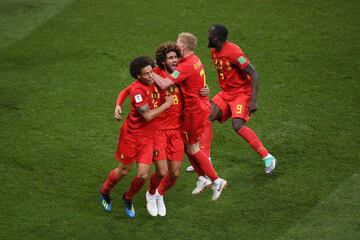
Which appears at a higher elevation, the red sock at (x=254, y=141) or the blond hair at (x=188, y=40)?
the blond hair at (x=188, y=40)

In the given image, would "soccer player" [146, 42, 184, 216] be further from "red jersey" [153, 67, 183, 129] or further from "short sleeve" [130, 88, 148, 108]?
"short sleeve" [130, 88, 148, 108]

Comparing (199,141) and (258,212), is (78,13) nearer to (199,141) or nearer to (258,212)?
(199,141)

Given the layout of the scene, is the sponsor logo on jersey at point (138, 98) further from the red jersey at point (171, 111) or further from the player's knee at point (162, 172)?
the player's knee at point (162, 172)

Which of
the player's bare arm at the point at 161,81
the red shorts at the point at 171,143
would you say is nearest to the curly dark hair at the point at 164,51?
the player's bare arm at the point at 161,81

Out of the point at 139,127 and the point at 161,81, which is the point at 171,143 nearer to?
the point at 139,127

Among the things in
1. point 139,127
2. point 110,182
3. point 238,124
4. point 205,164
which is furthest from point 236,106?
point 110,182

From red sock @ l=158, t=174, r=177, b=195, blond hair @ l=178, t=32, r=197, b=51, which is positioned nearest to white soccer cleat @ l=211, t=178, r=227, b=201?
red sock @ l=158, t=174, r=177, b=195

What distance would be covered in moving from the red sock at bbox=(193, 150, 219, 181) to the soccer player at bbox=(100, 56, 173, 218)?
75 cm

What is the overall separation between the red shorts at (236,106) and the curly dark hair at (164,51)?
4.85 ft

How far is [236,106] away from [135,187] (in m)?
1.99

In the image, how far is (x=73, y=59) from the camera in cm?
1318

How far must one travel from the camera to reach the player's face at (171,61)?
909 cm

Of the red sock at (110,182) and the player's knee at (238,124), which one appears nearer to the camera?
the red sock at (110,182)

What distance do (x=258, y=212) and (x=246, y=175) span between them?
3.23 ft
